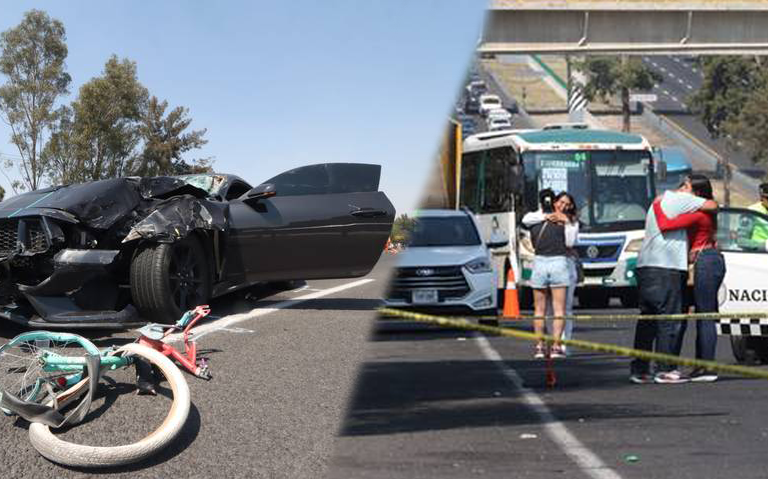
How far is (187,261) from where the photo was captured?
23.3 ft

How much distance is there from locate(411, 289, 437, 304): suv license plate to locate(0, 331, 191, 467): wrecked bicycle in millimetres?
1633

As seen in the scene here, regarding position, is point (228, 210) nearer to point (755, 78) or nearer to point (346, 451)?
point (346, 451)

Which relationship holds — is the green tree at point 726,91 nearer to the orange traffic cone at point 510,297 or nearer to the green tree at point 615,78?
the green tree at point 615,78

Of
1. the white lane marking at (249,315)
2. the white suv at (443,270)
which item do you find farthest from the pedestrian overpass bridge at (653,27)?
the white suv at (443,270)

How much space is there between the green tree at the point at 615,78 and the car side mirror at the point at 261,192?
50.1 metres

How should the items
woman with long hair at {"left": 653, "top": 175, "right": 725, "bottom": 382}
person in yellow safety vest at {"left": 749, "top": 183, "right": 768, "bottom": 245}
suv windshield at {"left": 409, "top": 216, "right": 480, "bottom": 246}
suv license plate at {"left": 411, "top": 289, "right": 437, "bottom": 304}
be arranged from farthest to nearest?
person in yellow safety vest at {"left": 749, "top": 183, "right": 768, "bottom": 245} → woman with long hair at {"left": 653, "top": 175, "right": 725, "bottom": 382} → suv license plate at {"left": 411, "top": 289, "right": 437, "bottom": 304} → suv windshield at {"left": 409, "top": 216, "right": 480, "bottom": 246}

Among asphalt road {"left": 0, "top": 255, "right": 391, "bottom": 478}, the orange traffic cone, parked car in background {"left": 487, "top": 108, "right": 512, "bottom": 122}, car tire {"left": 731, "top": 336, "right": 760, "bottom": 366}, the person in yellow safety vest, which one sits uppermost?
parked car in background {"left": 487, "top": 108, "right": 512, "bottom": 122}

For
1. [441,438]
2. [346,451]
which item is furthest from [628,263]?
[346,451]

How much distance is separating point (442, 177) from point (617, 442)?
7.31ft

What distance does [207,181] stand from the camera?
789 cm

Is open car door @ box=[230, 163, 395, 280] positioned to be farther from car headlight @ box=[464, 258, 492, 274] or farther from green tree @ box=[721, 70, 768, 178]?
green tree @ box=[721, 70, 768, 178]

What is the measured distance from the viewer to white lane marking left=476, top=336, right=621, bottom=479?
324 centimetres

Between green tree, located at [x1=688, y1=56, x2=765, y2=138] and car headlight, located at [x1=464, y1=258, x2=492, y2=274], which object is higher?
green tree, located at [x1=688, y1=56, x2=765, y2=138]

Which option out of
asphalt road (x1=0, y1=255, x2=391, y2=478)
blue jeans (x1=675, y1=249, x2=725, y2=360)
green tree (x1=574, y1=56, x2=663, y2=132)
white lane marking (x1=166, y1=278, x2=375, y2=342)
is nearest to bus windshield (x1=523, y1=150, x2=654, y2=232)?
white lane marking (x1=166, y1=278, x2=375, y2=342)
